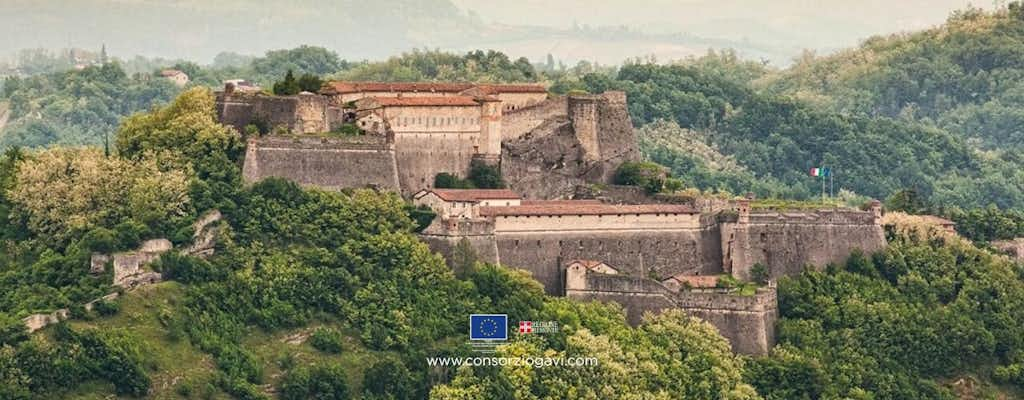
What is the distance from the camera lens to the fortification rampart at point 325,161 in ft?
257

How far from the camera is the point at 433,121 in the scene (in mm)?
82188

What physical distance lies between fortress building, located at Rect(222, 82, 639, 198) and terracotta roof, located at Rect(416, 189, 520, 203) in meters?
2.13

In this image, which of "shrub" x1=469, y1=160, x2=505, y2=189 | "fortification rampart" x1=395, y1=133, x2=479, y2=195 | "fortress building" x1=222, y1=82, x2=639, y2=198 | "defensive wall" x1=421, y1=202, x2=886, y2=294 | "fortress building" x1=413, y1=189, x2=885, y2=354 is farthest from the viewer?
"shrub" x1=469, y1=160, x2=505, y2=189

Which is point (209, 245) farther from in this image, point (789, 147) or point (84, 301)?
point (789, 147)

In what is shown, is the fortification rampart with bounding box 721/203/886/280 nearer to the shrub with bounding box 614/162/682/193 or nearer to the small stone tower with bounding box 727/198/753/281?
the small stone tower with bounding box 727/198/753/281

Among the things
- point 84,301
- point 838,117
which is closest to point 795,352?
point 84,301

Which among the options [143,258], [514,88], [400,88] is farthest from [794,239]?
[143,258]

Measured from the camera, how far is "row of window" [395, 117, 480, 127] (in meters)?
81.8

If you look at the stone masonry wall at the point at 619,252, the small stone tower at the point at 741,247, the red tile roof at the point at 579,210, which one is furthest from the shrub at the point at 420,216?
the small stone tower at the point at 741,247

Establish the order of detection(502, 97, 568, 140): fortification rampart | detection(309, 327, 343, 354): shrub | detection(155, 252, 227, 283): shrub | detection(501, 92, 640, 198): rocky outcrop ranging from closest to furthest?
detection(309, 327, 343, 354): shrub < detection(155, 252, 227, 283): shrub < detection(501, 92, 640, 198): rocky outcrop < detection(502, 97, 568, 140): fortification rampart

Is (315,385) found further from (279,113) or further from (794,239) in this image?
(794,239)

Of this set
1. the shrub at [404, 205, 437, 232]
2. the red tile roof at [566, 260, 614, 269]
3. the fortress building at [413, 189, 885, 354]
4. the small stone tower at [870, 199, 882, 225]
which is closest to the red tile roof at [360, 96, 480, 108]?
the fortress building at [413, 189, 885, 354]

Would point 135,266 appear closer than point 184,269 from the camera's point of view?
Yes

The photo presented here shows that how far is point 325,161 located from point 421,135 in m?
4.28
